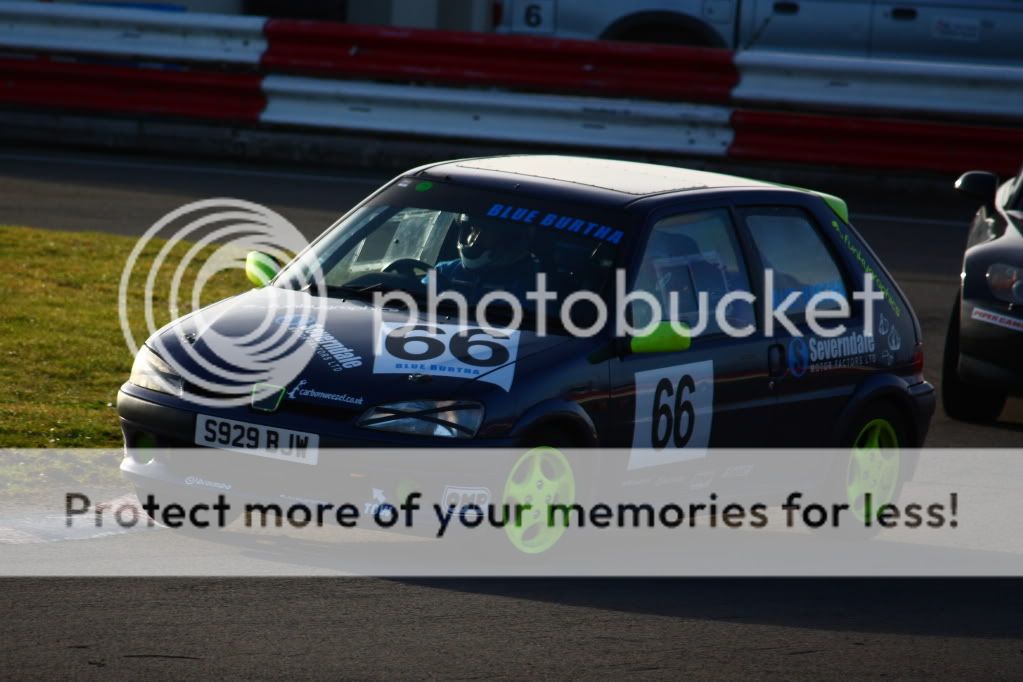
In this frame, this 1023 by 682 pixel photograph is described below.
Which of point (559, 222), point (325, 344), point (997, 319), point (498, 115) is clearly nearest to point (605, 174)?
point (559, 222)

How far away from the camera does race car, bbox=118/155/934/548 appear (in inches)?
245

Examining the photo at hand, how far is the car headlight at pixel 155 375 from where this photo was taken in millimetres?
6484

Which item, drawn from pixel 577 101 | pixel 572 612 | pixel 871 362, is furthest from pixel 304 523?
pixel 577 101

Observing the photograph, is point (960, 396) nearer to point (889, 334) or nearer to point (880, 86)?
point (889, 334)

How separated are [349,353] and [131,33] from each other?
11788 mm

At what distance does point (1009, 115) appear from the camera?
1617 centimetres

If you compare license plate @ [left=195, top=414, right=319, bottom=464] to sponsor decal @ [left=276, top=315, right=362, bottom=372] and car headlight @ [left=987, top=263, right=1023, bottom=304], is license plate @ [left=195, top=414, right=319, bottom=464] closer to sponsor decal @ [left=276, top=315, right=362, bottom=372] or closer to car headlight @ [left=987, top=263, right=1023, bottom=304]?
sponsor decal @ [left=276, top=315, right=362, bottom=372]

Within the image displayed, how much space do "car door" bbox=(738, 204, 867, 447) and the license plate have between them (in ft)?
7.08

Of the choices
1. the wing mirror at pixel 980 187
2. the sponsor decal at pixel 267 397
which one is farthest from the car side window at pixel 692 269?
the wing mirror at pixel 980 187

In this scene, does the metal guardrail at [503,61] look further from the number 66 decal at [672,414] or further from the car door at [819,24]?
the number 66 decal at [672,414]

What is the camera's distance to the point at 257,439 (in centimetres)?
623

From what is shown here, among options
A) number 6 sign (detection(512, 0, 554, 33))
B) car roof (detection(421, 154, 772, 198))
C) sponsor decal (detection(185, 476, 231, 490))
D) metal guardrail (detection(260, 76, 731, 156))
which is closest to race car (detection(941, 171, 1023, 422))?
car roof (detection(421, 154, 772, 198))

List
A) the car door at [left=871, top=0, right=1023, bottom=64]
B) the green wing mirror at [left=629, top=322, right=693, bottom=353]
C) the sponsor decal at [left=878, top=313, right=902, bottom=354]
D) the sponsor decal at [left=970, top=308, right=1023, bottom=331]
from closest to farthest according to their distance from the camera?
the green wing mirror at [left=629, top=322, right=693, bottom=353] → the sponsor decal at [left=878, top=313, right=902, bottom=354] → the sponsor decal at [left=970, top=308, right=1023, bottom=331] → the car door at [left=871, top=0, right=1023, bottom=64]

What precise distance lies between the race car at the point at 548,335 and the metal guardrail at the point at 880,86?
8.65 meters
